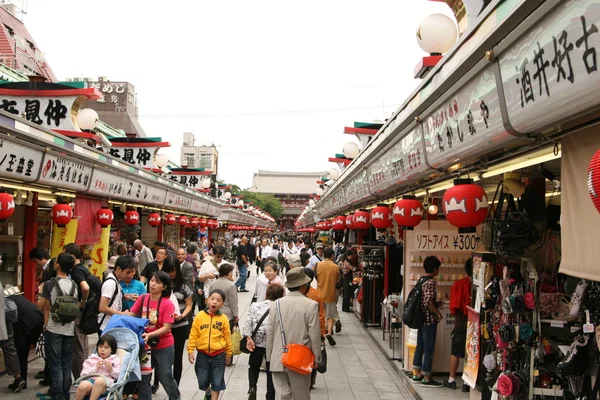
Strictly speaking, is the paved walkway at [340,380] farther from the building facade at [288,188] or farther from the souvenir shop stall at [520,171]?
the building facade at [288,188]

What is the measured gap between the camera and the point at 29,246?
10750mm

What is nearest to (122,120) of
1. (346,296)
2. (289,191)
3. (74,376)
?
(346,296)

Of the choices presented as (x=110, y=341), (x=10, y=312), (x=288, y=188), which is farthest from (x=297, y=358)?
(x=288, y=188)

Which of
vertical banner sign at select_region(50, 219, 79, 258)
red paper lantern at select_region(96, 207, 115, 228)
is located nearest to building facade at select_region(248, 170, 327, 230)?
red paper lantern at select_region(96, 207, 115, 228)

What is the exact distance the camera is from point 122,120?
4512 cm

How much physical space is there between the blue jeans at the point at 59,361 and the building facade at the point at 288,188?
99710mm

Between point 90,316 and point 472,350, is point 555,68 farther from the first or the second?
point 90,316

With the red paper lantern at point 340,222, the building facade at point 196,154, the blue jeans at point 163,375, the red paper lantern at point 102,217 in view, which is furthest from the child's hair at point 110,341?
the building facade at point 196,154

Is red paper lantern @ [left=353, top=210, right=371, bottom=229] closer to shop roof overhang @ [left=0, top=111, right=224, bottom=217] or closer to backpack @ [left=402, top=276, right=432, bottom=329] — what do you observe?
backpack @ [left=402, top=276, right=432, bottom=329]

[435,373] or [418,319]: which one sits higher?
[418,319]

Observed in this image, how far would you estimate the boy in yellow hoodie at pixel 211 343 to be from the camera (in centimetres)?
702

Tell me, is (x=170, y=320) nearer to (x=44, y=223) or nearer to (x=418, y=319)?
(x=418, y=319)

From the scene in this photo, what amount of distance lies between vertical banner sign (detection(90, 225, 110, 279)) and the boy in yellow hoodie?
627 centimetres

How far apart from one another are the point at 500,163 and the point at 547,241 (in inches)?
49.6
